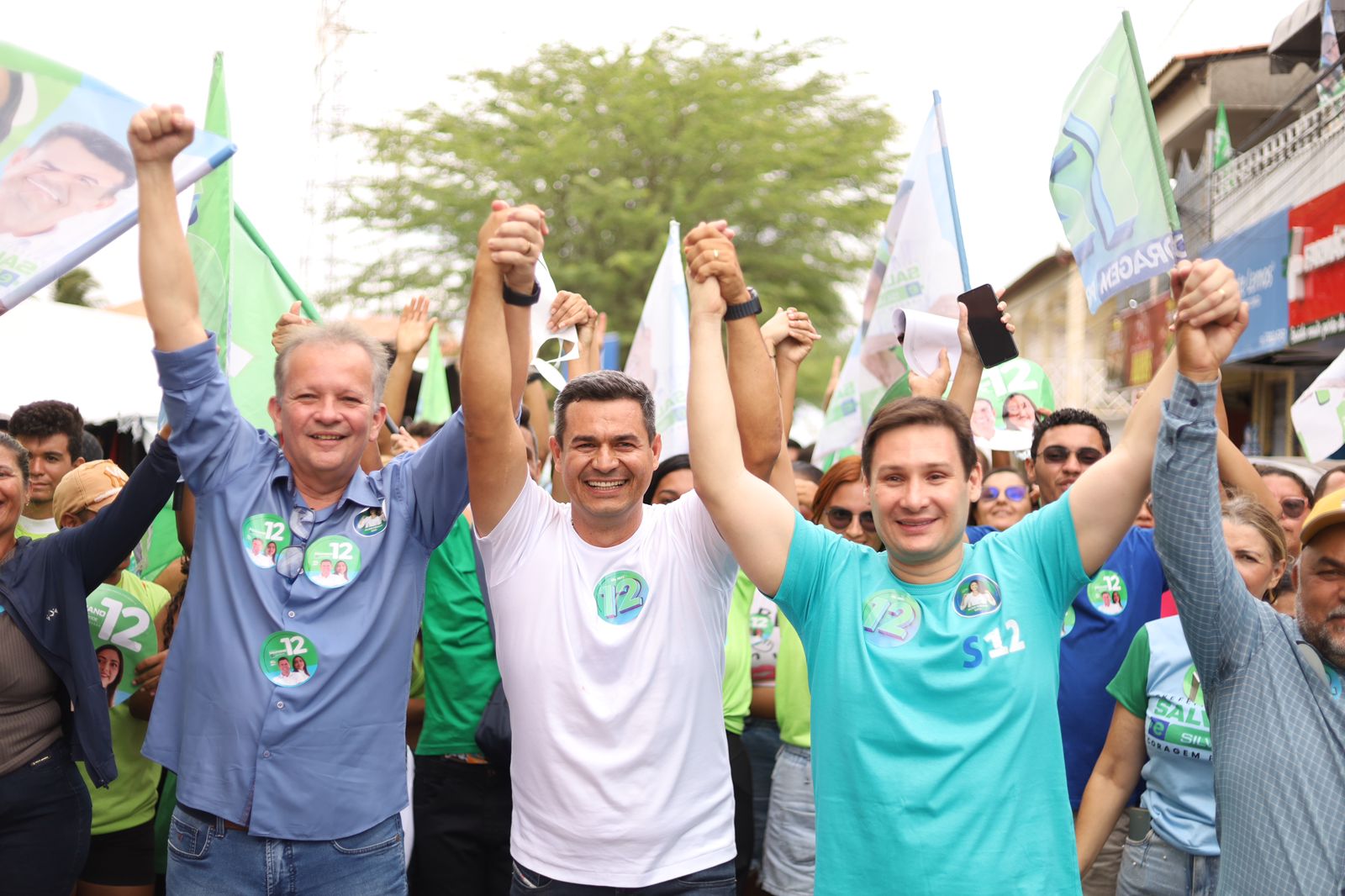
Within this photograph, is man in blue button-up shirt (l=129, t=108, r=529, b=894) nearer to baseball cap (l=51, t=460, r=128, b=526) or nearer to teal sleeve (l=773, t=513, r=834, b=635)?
teal sleeve (l=773, t=513, r=834, b=635)

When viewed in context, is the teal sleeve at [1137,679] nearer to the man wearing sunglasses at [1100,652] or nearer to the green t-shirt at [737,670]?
the man wearing sunglasses at [1100,652]

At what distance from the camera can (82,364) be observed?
9.24 metres

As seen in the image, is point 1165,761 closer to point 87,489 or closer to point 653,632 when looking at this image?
point 653,632

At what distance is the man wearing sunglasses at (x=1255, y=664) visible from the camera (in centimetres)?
245

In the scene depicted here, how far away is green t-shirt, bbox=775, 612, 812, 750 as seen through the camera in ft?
14.7

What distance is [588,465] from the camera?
119 inches

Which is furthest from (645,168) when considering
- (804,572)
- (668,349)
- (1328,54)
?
(804,572)

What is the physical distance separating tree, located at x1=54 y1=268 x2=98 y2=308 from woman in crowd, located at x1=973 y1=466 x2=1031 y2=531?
2742 centimetres

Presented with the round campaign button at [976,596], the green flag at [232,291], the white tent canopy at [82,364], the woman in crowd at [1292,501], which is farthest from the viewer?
the white tent canopy at [82,364]

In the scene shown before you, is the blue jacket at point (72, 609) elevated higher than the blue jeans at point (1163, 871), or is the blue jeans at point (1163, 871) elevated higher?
the blue jacket at point (72, 609)

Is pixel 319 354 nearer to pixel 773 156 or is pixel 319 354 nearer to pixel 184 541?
pixel 184 541

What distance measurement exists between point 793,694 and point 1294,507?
7.63 feet

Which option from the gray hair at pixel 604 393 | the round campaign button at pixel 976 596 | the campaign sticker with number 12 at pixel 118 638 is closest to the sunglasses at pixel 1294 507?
the round campaign button at pixel 976 596

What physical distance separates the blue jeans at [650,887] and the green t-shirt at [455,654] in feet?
4.81
